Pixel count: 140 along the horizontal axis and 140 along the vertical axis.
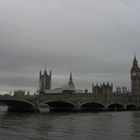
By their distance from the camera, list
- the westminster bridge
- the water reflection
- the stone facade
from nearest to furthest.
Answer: the water reflection
the westminster bridge
the stone facade

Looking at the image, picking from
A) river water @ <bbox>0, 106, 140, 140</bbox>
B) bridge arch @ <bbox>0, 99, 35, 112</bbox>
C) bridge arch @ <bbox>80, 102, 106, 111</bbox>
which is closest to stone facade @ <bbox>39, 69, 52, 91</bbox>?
bridge arch @ <bbox>80, 102, 106, 111</bbox>

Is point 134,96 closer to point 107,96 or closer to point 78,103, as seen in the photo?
point 107,96

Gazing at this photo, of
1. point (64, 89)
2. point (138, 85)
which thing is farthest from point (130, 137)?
point (64, 89)

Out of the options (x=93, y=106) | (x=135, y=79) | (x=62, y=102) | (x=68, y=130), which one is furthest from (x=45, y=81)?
(x=68, y=130)

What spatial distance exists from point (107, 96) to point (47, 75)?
5146cm

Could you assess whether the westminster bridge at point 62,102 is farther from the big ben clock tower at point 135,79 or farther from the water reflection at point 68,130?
the water reflection at point 68,130

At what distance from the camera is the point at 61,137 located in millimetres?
24875

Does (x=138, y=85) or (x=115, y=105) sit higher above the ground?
(x=138, y=85)

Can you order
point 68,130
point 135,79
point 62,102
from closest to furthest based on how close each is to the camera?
1. point 68,130
2. point 62,102
3. point 135,79

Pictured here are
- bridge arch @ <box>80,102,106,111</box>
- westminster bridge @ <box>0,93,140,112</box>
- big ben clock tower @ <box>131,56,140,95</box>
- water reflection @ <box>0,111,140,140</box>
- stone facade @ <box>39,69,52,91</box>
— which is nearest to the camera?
water reflection @ <box>0,111,140,140</box>

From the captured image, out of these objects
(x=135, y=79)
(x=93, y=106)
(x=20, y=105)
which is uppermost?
(x=135, y=79)

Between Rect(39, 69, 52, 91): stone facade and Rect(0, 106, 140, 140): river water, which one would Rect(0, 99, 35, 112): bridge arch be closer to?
Rect(0, 106, 140, 140): river water

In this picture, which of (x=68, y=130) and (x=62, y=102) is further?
(x=62, y=102)

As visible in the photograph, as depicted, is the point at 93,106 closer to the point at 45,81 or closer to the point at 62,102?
the point at 62,102
